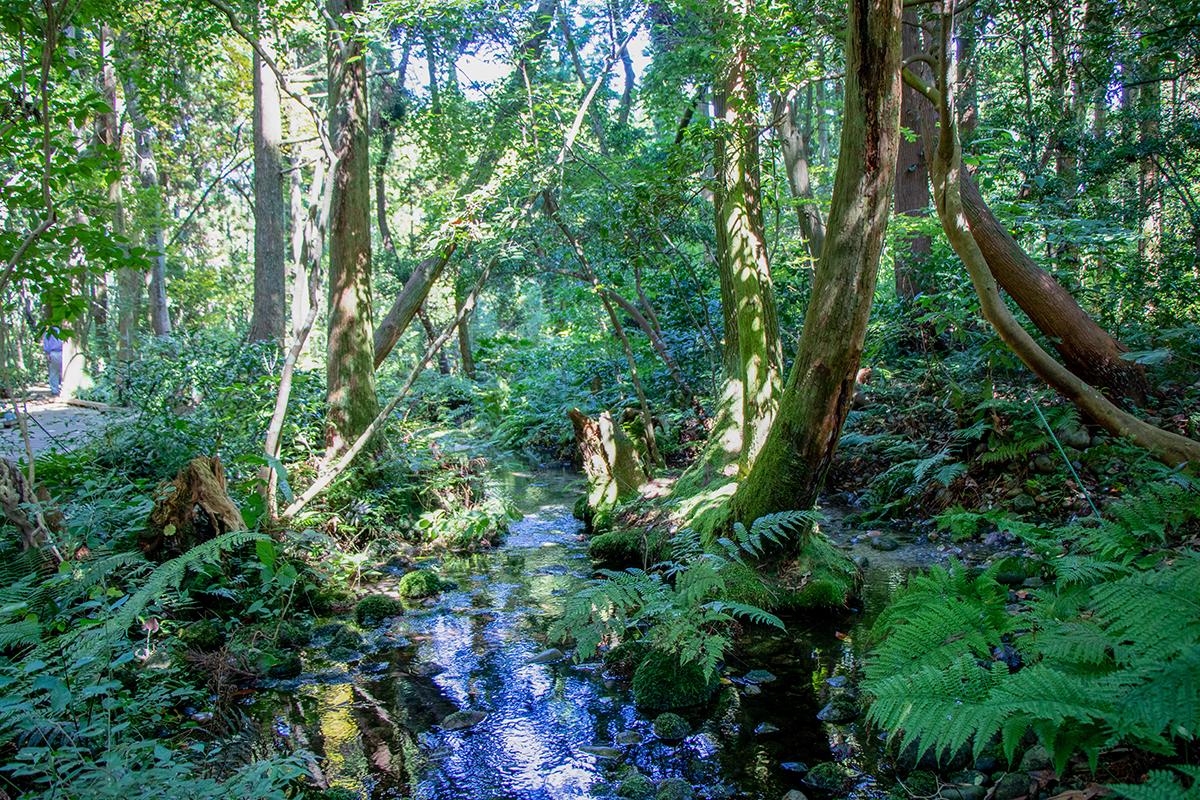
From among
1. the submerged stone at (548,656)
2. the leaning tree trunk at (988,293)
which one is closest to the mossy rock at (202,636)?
the submerged stone at (548,656)

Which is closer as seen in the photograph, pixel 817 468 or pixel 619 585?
pixel 619 585

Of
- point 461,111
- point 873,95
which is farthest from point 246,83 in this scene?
point 873,95

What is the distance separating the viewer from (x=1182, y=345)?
772 cm

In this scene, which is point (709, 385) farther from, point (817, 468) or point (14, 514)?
point (14, 514)

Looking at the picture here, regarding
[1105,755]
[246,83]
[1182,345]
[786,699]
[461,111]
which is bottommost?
[786,699]

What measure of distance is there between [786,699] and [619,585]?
1.18m

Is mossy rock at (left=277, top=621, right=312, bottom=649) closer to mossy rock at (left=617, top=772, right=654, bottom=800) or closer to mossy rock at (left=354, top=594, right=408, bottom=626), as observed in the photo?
mossy rock at (left=354, top=594, right=408, bottom=626)

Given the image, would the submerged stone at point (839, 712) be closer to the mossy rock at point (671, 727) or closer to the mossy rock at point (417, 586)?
the mossy rock at point (671, 727)

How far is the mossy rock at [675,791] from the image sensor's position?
3232 mm

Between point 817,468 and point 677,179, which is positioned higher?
point 677,179

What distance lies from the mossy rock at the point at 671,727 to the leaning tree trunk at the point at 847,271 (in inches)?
73.4

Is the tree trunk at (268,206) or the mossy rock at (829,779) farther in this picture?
the tree trunk at (268,206)

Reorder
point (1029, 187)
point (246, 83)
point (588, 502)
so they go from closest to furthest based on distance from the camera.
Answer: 1. point (588, 502)
2. point (1029, 187)
3. point (246, 83)

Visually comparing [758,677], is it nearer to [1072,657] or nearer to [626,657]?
[626,657]
